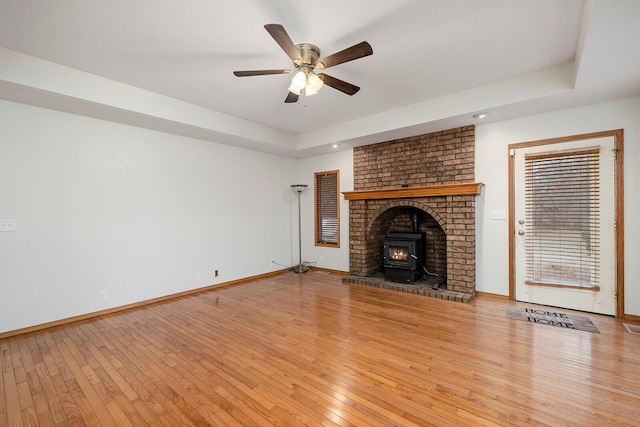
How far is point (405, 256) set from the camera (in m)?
4.52

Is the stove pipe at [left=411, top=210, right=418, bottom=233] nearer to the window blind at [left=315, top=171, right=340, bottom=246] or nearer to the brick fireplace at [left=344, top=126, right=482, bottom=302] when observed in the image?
the brick fireplace at [left=344, top=126, right=482, bottom=302]

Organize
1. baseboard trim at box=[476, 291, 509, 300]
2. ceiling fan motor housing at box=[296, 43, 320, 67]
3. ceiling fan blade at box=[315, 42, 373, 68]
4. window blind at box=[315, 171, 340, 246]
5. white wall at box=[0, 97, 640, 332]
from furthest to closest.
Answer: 1. window blind at box=[315, 171, 340, 246]
2. baseboard trim at box=[476, 291, 509, 300]
3. white wall at box=[0, 97, 640, 332]
4. ceiling fan motor housing at box=[296, 43, 320, 67]
5. ceiling fan blade at box=[315, 42, 373, 68]

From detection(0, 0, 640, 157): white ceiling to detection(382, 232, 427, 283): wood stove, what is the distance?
1786 mm

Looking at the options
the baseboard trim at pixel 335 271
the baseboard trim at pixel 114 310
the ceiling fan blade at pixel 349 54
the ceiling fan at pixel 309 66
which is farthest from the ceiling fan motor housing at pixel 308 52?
the baseboard trim at pixel 335 271

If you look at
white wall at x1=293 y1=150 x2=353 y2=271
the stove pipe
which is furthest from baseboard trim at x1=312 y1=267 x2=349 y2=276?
the stove pipe

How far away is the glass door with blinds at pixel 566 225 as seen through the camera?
3234mm

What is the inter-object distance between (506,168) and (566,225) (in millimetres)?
996

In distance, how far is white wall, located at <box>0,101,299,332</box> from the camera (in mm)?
3016

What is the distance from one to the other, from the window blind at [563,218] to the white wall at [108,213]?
4485mm

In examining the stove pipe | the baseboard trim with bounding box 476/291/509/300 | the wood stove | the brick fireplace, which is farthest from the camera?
the stove pipe

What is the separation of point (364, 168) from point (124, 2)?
13.1 feet

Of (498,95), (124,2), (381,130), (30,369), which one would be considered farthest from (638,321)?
(30,369)

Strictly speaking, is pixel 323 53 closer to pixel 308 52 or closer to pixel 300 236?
pixel 308 52

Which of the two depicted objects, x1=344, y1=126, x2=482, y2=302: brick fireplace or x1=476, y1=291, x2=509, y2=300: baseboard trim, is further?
x1=344, y1=126, x2=482, y2=302: brick fireplace
